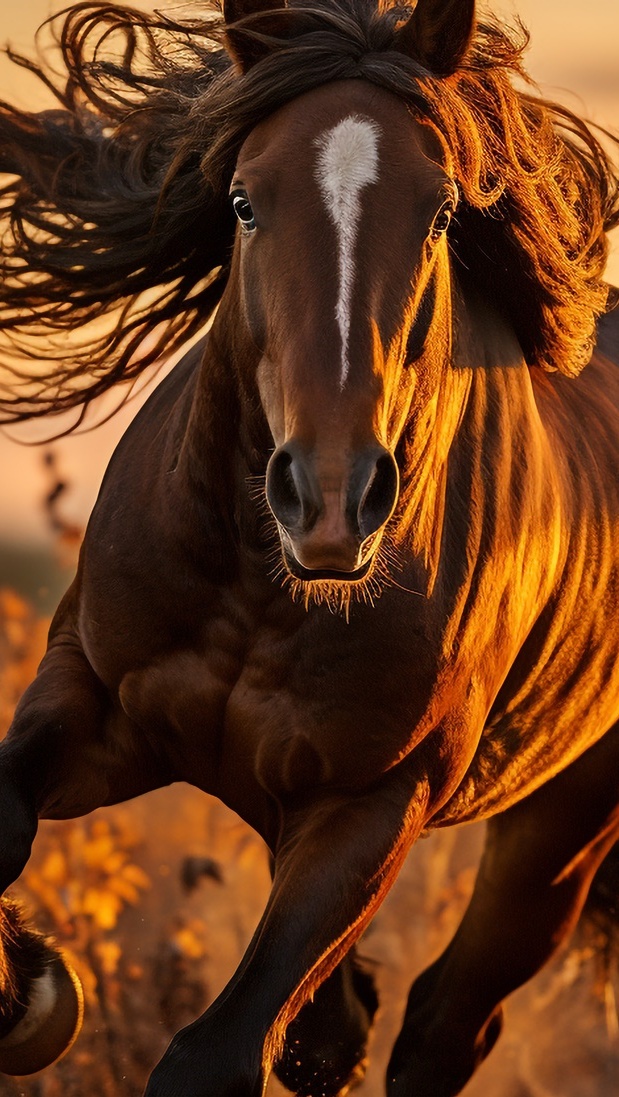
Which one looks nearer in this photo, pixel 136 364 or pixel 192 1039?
pixel 192 1039

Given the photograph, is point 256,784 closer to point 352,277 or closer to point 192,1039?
point 192,1039

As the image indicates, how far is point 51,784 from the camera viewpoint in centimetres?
353

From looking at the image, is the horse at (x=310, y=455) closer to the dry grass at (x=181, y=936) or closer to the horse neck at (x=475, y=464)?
the horse neck at (x=475, y=464)

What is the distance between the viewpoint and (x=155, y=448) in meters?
3.69

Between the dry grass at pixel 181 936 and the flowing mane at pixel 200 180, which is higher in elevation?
the flowing mane at pixel 200 180

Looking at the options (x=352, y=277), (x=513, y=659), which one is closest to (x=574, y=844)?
(x=513, y=659)

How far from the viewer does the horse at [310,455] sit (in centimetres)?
287

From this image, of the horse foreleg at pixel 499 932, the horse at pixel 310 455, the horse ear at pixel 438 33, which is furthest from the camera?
the horse foreleg at pixel 499 932

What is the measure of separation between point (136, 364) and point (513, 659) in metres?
1.11

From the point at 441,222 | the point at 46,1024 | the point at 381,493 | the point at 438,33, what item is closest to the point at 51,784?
the point at 46,1024

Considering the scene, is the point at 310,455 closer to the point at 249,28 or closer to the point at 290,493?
the point at 290,493

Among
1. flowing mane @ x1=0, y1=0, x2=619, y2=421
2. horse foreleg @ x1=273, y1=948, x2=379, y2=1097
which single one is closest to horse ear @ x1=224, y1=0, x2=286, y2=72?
flowing mane @ x1=0, y1=0, x2=619, y2=421

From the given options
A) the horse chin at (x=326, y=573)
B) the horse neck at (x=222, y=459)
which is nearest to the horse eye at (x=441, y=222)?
the horse neck at (x=222, y=459)

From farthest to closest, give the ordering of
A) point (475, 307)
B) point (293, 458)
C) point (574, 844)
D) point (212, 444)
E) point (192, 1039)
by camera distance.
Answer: point (574, 844)
point (475, 307)
point (212, 444)
point (192, 1039)
point (293, 458)
